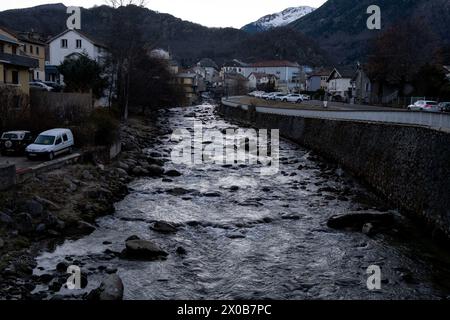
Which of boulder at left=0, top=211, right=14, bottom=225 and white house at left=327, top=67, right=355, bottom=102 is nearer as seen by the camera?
boulder at left=0, top=211, right=14, bottom=225

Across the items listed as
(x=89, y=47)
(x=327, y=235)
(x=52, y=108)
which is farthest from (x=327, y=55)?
(x=327, y=235)

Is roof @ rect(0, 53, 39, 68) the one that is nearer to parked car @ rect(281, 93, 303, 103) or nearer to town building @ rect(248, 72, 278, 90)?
parked car @ rect(281, 93, 303, 103)

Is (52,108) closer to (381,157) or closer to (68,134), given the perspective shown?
(68,134)

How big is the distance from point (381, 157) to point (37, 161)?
60.9 feet

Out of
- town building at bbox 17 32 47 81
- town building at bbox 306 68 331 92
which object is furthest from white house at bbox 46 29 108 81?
town building at bbox 306 68 331 92

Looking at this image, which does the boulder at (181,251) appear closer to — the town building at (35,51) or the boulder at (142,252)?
the boulder at (142,252)

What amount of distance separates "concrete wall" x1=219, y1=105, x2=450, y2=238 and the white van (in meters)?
17.6

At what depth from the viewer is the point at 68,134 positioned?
2750cm

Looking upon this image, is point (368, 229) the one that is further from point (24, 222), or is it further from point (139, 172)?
point (139, 172)

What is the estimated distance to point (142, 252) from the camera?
1560 cm

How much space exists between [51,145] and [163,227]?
10.2 meters

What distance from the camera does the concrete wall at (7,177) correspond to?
723 inches

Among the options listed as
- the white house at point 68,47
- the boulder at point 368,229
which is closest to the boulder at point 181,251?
the boulder at point 368,229

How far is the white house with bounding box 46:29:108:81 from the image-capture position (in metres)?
67.9
